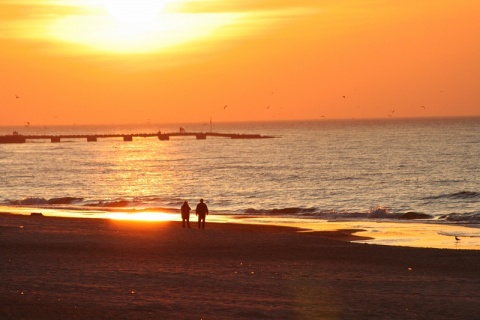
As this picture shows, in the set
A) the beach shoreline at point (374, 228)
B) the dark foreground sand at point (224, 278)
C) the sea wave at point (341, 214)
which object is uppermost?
the dark foreground sand at point (224, 278)

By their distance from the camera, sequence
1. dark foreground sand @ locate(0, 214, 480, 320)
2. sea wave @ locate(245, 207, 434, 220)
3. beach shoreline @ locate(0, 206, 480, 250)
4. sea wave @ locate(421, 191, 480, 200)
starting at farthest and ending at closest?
1. sea wave @ locate(421, 191, 480, 200)
2. sea wave @ locate(245, 207, 434, 220)
3. beach shoreline @ locate(0, 206, 480, 250)
4. dark foreground sand @ locate(0, 214, 480, 320)

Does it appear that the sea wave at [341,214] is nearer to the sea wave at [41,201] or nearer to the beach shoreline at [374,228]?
the beach shoreline at [374,228]

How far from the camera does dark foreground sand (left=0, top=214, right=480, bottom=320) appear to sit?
17.6 meters

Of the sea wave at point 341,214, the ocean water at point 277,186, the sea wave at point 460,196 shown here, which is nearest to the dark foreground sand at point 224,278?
the sea wave at point 341,214

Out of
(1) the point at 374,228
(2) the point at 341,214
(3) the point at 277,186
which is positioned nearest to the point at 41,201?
(3) the point at 277,186

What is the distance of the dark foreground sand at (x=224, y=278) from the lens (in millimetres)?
17578

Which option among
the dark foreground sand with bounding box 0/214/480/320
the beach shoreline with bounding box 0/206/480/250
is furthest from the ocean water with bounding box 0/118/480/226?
the dark foreground sand with bounding box 0/214/480/320

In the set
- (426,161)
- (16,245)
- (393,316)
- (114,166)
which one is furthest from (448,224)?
(114,166)

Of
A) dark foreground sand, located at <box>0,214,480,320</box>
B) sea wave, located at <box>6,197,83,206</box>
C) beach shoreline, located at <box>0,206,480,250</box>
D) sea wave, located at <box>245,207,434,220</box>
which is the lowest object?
sea wave, located at <box>6,197,83,206</box>

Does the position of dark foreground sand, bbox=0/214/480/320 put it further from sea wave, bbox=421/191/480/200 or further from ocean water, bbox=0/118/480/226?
sea wave, bbox=421/191/480/200

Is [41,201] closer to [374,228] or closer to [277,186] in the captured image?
[277,186]

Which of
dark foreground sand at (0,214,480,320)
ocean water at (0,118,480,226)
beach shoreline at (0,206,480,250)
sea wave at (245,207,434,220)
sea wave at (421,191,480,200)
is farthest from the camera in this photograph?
sea wave at (421,191,480,200)

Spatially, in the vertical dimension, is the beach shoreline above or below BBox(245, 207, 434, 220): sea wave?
above

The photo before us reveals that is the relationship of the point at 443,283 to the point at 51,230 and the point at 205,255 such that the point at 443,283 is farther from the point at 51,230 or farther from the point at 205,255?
the point at 51,230
